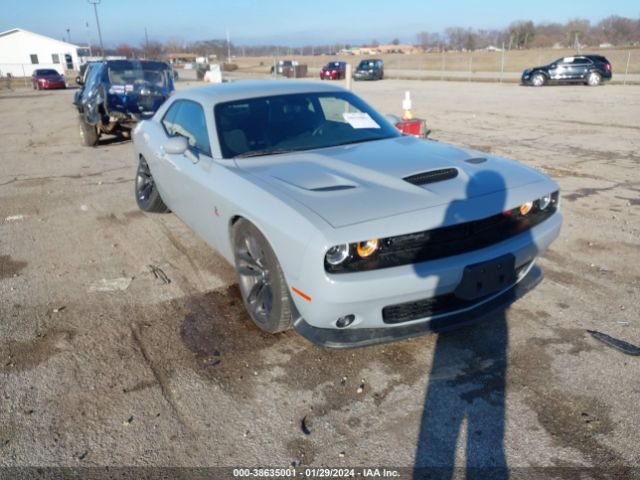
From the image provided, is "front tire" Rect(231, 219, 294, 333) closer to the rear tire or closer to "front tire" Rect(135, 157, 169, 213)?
"front tire" Rect(135, 157, 169, 213)

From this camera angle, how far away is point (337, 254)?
272 cm

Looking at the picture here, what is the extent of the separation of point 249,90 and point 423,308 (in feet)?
8.41

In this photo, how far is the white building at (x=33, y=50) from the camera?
65.2 metres

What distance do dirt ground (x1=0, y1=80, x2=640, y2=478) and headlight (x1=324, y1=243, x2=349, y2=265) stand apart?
736 millimetres

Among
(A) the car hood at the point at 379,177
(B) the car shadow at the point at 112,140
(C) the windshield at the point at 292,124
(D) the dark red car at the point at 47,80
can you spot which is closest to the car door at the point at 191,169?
(C) the windshield at the point at 292,124

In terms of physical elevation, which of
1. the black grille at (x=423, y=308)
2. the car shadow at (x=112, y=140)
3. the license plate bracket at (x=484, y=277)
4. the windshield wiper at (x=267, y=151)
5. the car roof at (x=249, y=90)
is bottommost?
the car shadow at (x=112, y=140)

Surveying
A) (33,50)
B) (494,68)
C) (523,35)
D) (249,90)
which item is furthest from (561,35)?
(249,90)

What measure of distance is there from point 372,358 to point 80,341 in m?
1.92

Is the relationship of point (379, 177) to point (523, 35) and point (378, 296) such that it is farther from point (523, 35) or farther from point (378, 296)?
point (523, 35)

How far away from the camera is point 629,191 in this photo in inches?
257

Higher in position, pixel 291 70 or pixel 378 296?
pixel 291 70

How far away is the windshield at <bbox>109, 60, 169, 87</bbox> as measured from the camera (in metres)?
12.1

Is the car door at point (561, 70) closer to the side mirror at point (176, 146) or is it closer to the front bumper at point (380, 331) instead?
the side mirror at point (176, 146)

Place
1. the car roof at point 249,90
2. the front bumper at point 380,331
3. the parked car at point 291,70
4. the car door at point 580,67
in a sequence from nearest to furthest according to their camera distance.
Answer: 1. the front bumper at point 380,331
2. the car roof at point 249,90
3. the car door at point 580,67
4. the parked car at point 291,70
